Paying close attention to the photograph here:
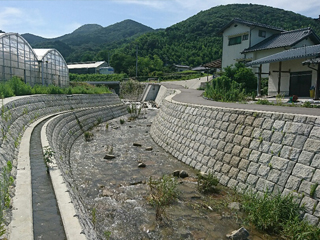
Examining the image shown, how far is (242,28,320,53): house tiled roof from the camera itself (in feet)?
84.6

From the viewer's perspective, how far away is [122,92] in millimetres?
46438

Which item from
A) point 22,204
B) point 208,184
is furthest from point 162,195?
point 22,204

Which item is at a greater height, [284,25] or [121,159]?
[284,25]

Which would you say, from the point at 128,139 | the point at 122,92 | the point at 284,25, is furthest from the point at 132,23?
the point at 128,139

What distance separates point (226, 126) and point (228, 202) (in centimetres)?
279

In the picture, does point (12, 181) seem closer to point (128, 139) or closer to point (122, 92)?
point (128, 139)

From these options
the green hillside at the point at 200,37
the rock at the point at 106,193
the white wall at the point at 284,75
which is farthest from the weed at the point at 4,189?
the green hillside at the point at 200,37

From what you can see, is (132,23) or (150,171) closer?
(150,171)

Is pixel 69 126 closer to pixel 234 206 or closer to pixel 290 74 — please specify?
pixel 234 206

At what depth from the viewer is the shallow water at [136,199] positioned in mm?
5566

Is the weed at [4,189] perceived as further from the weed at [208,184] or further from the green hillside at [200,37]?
the green hillside at [200,37]

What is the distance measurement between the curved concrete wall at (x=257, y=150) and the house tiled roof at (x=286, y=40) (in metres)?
20.3

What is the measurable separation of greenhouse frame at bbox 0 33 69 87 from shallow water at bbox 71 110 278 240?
10.5 meters

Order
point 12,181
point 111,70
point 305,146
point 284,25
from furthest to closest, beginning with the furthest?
1. point 284,25
2. point 111,70
3. point 305,146
4. point 12,181
